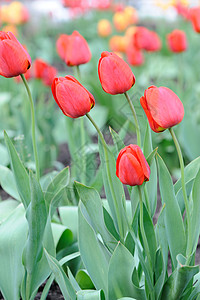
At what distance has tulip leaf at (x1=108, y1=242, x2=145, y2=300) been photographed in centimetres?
104

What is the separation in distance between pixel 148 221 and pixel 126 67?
36cm

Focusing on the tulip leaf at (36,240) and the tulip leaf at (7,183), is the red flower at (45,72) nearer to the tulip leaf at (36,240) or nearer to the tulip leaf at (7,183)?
the tulip leaf at (7,183)

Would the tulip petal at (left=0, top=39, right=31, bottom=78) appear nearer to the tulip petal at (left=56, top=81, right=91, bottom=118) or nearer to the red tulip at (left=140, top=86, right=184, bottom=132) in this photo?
the tulip petal at (left=56, top=81, right=91, bottom=118)

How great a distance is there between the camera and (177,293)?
1.09 metres

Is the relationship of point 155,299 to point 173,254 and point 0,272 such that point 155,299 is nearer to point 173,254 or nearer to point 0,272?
point 173,254

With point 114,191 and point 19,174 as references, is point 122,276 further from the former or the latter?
point 19,174

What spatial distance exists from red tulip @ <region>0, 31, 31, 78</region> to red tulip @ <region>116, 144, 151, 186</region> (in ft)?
1.01

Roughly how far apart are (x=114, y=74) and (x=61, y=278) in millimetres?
460

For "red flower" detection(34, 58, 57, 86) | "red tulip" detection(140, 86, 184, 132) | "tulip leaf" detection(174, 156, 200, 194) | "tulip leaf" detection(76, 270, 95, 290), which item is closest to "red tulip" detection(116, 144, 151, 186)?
"red tulip" detection(140, 86, 184, 132)

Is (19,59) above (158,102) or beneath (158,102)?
above

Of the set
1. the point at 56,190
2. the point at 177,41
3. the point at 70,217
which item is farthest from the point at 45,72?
the point at 56,190

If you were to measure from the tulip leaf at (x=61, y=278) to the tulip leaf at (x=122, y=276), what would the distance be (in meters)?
0.09

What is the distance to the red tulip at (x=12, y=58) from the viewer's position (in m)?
1.03

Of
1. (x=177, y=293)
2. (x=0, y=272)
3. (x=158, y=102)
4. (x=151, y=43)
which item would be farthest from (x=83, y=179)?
(x=151, y=43)
